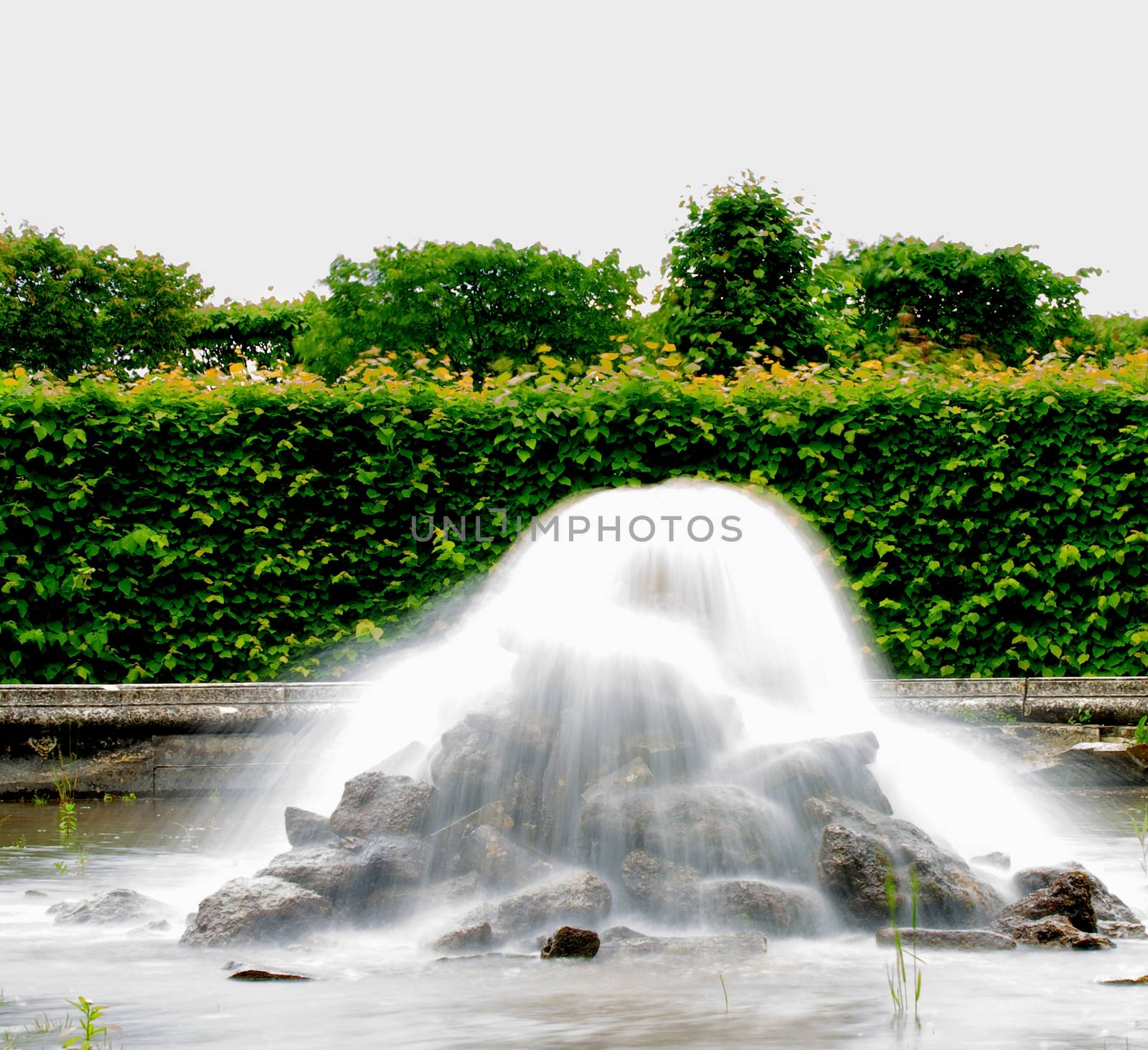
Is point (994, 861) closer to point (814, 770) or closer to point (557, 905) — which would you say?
point (814, 770)

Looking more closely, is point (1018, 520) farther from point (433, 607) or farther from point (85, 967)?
point (85, 967)

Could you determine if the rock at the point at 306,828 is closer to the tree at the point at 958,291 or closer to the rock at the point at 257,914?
the rock at the point at 257,914

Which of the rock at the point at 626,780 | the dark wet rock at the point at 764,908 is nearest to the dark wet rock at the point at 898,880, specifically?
the dark wet rock at the point at 764,908

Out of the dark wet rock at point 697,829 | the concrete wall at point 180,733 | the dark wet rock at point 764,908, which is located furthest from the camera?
the concrete wall at point 180,733

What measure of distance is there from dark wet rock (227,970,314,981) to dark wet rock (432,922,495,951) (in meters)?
0.64

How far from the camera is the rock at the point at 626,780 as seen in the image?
5.80 metres

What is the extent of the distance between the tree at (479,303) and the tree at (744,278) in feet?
36.6

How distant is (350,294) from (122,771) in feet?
72.5

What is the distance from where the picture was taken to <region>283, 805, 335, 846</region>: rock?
19.3 feet

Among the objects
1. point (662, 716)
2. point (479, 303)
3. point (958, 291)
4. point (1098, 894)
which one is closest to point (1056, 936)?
point (1098, 894)

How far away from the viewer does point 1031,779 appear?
8656 millimetres

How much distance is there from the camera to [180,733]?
8828 mm

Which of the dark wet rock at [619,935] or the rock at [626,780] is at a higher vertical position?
the rock at [626,780]

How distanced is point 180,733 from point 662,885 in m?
4.72
